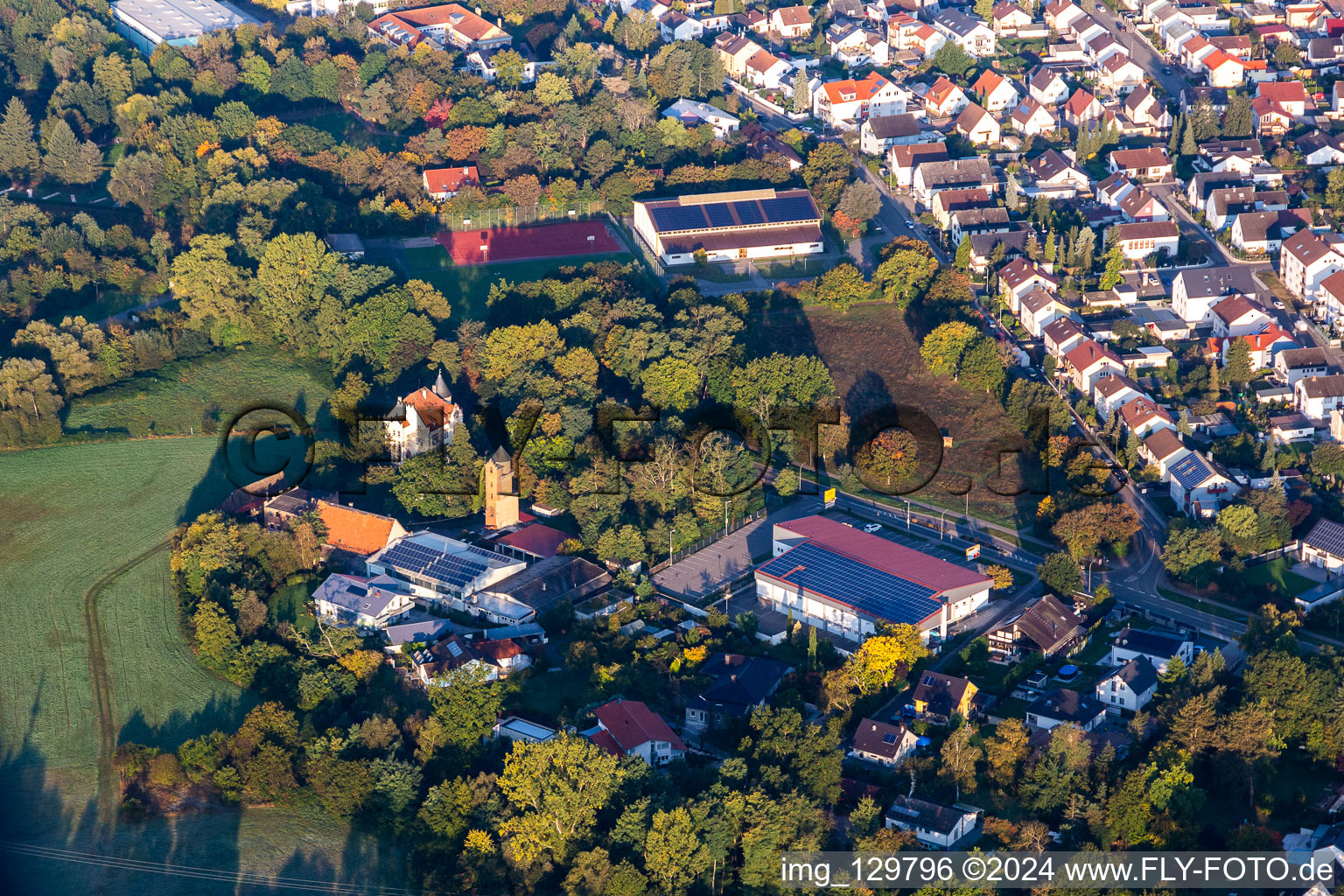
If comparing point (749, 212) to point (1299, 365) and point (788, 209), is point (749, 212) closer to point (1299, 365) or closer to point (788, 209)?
point (788, 209)

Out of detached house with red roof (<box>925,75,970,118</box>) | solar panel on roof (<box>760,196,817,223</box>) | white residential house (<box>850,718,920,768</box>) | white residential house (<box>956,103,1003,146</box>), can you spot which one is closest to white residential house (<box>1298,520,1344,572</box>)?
white residential house (<box>850,718,920,768</box>)

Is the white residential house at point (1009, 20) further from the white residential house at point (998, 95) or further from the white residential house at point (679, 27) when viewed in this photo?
the white residential house at point (679, 27)

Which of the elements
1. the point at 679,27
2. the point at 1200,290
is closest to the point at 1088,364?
the point at 1200,290

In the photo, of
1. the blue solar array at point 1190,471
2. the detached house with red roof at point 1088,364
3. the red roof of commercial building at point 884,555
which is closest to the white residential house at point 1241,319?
the detached house with red roof at point 1088,364

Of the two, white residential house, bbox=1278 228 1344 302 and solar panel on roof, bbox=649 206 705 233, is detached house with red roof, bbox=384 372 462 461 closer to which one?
solar panel on roof, bbox=649 206 705 233

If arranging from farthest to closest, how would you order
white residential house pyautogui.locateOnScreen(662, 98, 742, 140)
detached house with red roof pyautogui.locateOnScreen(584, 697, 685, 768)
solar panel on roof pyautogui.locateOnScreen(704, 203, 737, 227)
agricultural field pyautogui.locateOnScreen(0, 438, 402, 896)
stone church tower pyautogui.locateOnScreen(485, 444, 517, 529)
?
white residential house pyautogui.locateOnScreen(662, 98, 742, 140), solar panel on roof pyautogui.locateOnScreen(704, 203, 737, 227), stone church tower pyautogui.locateOnScreen(485, 444, 517, 529), detached house with red roof pyautogui.locateOnScreen(584, 697, 685, 768), agricultural field pyautogui.locateOnScreen(0, 438, 402, 896)

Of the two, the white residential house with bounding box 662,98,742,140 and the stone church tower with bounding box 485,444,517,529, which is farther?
the white residential house with bounding box 662,98,742,140

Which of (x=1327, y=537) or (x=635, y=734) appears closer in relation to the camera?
(x=635, y=734)

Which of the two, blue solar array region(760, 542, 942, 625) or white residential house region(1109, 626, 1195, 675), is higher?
blue solar array region(760, 542, 942, 625)
